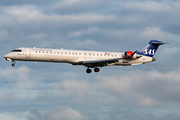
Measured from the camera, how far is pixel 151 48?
Result: 59.4 metres

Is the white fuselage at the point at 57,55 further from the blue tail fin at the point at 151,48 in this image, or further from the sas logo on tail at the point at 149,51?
the sas logo on tail at the point at 149,51

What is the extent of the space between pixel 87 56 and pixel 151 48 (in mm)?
13775

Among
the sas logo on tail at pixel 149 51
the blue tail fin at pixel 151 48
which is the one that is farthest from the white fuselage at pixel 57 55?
the sas logo on tail at pixel 149 51

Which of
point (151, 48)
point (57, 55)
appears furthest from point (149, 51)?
point (57, 55)

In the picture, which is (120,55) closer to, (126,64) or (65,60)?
(126,64)

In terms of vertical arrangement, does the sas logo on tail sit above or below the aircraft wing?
above

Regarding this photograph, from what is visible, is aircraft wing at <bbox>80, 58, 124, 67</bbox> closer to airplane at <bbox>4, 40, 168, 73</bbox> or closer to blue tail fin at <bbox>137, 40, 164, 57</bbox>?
airplane at <bbox>4, 40, 168, 73</bbox>

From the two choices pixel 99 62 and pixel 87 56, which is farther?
pixel 87 56

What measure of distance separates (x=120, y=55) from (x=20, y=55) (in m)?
18.0

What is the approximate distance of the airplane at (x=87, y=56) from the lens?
49156mm

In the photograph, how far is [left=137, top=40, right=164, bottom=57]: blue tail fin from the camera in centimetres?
5900

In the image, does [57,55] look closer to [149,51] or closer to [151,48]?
[149,51]

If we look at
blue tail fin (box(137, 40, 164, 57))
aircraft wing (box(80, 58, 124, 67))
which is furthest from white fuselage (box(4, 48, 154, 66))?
blue tail fin (box(137, 40, 164, 57))

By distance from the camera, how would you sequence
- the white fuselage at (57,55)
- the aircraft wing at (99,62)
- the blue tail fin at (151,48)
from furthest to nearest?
1. the blue tail fin at (151,48)
2. the aircraft wing at (99,62)
3. the white fuselage at (57,55)
